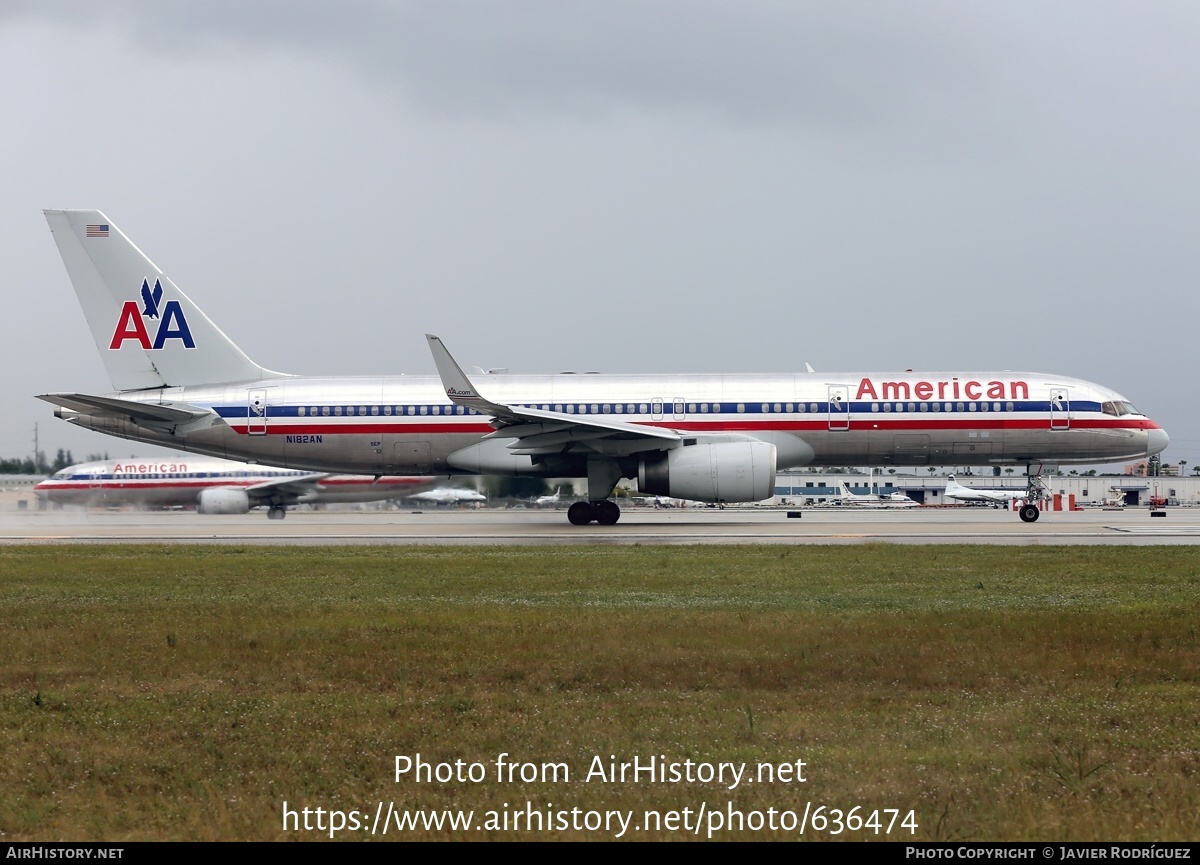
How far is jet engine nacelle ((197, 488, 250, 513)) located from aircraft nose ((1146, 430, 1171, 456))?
3978 centimetres

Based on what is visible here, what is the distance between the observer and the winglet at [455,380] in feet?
86.4

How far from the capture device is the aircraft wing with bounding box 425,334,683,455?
26.6 meters

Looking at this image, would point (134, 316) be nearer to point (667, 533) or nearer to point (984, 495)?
point (667, 533)

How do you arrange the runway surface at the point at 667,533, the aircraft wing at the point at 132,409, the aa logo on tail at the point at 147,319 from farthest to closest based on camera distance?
the aa logo on tail at the point at 147,319
the aircraft wing at the point at 132,409
the runway surface at the point at 667,533

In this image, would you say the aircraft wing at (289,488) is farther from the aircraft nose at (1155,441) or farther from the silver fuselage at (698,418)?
the aircraft nose at (1155,441)

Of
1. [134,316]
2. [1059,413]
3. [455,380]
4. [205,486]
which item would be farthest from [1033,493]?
[205,486]

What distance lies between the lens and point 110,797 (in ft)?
19.2

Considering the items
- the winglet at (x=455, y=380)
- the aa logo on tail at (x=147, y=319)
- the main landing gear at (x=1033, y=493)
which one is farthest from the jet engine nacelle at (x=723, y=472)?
the aa logo on tail at (x=147, y=319)

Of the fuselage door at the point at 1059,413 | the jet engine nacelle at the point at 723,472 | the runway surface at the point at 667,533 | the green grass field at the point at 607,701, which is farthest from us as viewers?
the fuselage door at the point at 1059,413

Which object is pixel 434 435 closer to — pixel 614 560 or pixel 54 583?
pixel 614 560

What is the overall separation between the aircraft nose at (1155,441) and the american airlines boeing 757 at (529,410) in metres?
0.06

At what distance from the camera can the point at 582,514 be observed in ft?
99.1

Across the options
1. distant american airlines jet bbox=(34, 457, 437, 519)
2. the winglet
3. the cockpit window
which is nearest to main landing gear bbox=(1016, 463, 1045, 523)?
the cockpit window

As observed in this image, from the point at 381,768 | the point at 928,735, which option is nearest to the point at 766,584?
the point at 928,735
